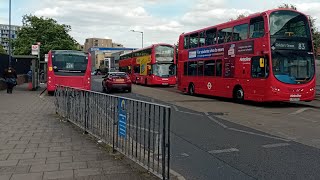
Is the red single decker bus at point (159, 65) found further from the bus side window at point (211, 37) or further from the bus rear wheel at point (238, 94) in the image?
the bus rear wheel at point (238, 94)

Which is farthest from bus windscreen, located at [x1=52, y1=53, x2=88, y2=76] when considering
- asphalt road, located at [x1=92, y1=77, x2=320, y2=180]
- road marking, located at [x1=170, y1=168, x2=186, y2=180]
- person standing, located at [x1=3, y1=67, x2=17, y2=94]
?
road marking, located at [x1=170, y1=168, x2=186, y2=180]

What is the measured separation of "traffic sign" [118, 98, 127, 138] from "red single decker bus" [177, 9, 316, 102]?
429 inches

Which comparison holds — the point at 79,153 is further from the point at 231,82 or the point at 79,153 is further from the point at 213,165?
the point at 231,82

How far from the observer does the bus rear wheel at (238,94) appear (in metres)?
18.2

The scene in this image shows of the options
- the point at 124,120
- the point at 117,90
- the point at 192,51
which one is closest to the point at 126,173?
the point at 124,120

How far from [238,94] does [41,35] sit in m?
44.7

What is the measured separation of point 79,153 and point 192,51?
17.7 meters

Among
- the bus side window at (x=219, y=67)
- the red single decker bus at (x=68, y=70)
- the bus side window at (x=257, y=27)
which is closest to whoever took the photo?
the bus side window at (x=257, y=27)

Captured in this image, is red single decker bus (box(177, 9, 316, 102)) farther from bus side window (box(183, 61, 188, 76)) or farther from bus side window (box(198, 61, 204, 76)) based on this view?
bus side window (box(183, 61, 188, 76))

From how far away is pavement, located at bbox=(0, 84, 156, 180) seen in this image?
5395 millimetres

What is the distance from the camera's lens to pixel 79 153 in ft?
A: 22.0

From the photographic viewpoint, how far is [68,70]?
23625 mm

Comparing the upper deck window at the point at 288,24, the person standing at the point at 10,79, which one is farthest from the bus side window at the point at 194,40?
the person standing at the point at 10,79

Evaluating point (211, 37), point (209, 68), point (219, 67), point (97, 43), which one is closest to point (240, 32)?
point (219, 67)
